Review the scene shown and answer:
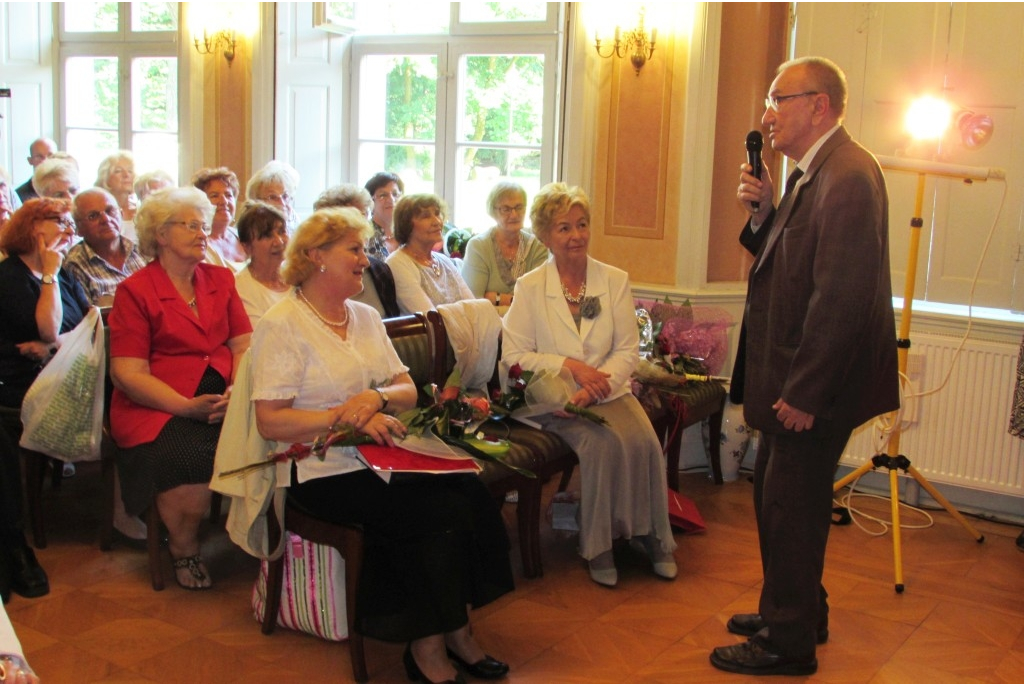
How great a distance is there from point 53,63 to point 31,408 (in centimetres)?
612

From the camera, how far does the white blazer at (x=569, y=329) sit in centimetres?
396

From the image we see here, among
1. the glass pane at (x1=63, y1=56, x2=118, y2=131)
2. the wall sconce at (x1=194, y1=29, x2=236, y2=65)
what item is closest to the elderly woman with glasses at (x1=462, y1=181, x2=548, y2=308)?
the wall sconce at (x1=194, y1=29, x2=236, y2=65)

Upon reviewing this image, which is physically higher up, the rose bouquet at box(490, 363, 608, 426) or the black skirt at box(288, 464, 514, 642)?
the rose bouquet at box(490, 363, 608, 426)

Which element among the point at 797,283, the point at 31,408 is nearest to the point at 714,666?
the point at 797,283

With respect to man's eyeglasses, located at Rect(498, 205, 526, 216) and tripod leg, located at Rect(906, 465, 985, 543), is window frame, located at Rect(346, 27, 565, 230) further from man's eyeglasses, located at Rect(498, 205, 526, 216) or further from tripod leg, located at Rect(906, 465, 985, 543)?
tripod leg, located at Rect(906, 465, 985, 543)

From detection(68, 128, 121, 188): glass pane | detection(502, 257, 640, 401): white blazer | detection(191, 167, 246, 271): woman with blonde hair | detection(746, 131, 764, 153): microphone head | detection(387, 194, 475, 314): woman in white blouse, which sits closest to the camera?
detection(746, 131, 764, 153): microphone head

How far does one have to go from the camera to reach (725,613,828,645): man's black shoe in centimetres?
331

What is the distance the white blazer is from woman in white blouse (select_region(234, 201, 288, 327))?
35.2 inches

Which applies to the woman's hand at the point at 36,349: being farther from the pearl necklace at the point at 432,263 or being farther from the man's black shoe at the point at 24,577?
the pearl necklace at the point at 432,263

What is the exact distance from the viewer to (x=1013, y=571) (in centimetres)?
402

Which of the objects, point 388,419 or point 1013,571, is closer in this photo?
point 388,419

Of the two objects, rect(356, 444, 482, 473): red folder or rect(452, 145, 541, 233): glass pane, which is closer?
rect(356, 444, 482, 473): red folder

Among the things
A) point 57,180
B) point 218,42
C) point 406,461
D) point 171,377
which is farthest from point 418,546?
point 218,42

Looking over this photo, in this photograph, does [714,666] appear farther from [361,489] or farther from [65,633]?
[65,633]
